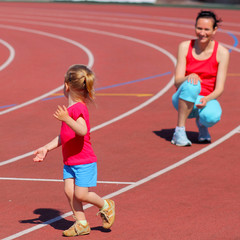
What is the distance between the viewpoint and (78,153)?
621cm

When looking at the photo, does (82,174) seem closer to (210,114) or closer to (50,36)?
(210,114)

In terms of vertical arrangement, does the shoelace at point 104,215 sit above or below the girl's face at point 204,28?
below

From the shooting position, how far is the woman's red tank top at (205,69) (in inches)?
382

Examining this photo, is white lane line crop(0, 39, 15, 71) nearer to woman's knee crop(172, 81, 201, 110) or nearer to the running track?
the running track

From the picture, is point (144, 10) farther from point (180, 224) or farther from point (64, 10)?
point (180, 224)

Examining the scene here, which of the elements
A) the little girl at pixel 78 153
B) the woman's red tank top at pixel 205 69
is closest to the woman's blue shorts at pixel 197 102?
the woman's red tank top at pixel 205 69

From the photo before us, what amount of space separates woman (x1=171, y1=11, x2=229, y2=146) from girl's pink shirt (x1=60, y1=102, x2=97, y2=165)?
11.6ft

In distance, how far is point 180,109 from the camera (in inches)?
385

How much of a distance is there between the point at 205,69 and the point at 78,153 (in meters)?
3.93

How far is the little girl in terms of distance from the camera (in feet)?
20.2

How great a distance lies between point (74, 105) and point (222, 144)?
3.96 meters

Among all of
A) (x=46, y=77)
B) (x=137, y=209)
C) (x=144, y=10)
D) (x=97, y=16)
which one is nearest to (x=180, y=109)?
(x=137, y=209)

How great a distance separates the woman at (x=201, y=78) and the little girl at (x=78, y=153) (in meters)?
3.51

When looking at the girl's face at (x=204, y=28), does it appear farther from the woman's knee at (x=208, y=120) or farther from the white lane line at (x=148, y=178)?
the white lane line at (x=148, y=178)
